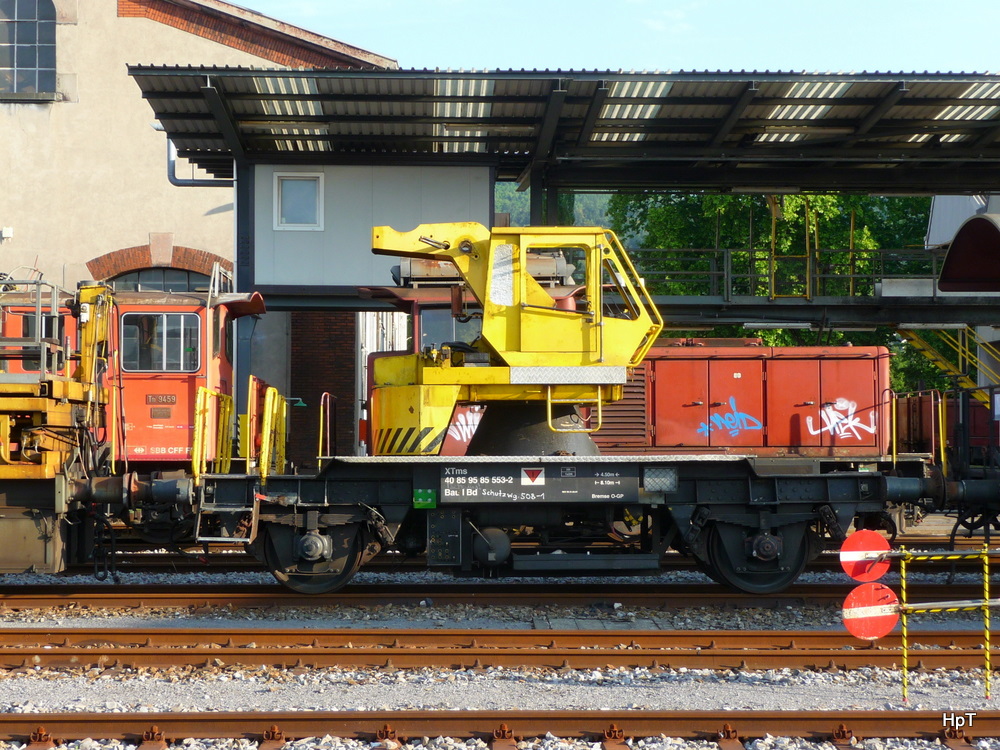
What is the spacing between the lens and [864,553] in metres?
7.48

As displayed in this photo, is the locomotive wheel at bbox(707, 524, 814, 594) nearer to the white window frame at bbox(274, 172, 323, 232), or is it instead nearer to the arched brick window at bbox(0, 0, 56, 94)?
the white window frame at bbox(274, 172, 323, 232)

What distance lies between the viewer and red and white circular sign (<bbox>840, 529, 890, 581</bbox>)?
746cm

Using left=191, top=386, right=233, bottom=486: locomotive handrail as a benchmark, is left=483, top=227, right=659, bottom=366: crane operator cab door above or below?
above

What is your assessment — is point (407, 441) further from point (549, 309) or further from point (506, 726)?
point (506, 726)

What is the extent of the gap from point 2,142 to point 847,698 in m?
23.8

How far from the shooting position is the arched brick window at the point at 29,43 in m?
23.6

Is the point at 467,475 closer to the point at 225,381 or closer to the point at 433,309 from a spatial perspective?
the point at 433,309

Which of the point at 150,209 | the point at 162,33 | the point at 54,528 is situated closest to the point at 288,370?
the point at 150,209

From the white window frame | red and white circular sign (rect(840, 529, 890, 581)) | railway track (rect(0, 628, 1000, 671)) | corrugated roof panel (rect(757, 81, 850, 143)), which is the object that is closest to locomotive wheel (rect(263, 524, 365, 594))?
railway track (rect(0, 628, 1000, 671))

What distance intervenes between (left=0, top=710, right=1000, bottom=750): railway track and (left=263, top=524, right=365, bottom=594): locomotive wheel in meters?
3.66

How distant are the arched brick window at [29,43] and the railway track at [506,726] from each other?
21491 mm

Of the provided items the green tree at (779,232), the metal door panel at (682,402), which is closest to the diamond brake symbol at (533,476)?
the metal door panel at (682,402)

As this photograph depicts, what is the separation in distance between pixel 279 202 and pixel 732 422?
930cm

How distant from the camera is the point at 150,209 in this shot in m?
23.4
